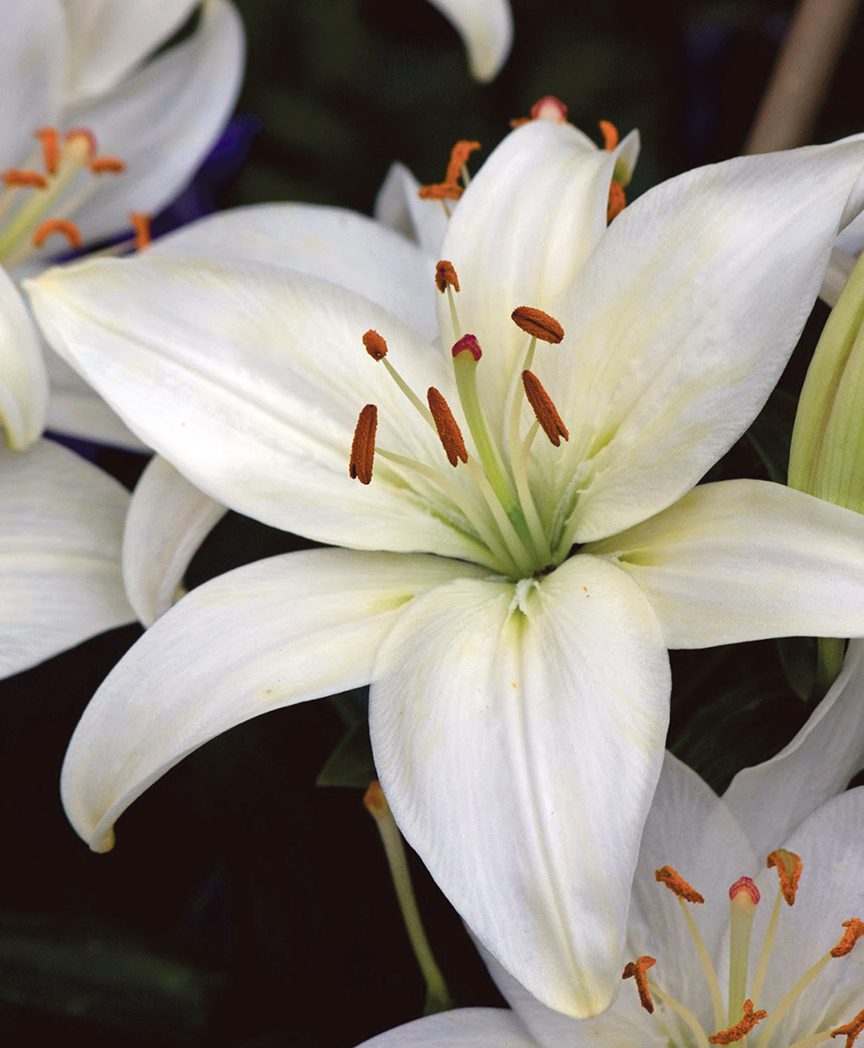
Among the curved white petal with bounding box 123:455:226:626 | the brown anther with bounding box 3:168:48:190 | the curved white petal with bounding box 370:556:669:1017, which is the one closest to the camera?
the curved white petal with bounding box 370:556:669:1017

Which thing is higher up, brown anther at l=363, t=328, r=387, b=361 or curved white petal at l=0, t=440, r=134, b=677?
brown anther at l=363, t=328, r=387, b=361

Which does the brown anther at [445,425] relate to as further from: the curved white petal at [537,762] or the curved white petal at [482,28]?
the curved white petal at [482,28]

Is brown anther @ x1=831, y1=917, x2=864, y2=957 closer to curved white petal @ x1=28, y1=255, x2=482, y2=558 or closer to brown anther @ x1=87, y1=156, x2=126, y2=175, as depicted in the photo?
curved white petal @ x1=28, y1=255, x2=482, y2=558

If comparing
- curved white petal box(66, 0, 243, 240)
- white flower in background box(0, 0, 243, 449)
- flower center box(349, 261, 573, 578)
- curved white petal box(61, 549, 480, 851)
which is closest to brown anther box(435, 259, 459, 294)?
flower center box(349, 261, 573, 578)

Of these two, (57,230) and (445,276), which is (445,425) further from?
(57,230)

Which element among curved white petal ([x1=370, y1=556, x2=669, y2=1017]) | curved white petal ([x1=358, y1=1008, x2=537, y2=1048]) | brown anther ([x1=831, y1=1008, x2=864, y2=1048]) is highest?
curved white petal ([x1=370, y1=556, x2=669, y2=1017])

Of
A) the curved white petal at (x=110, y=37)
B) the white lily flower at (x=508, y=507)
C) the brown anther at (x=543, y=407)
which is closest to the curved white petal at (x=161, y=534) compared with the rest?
the white lily flower at (x=508, y=507)
